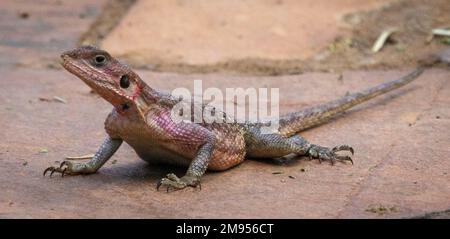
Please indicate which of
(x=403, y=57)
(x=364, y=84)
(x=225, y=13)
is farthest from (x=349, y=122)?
(x=225, y=13)

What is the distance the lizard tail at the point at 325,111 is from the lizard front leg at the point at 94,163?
136 centimetres

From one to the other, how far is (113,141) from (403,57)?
350 cm

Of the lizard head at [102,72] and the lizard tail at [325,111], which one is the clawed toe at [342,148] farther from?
the lizard head at [102,72]

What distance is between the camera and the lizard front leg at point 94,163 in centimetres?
518

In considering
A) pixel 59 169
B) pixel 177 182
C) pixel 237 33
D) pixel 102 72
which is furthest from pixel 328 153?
pixel 237 33

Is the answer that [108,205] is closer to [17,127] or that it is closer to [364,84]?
[17,127]

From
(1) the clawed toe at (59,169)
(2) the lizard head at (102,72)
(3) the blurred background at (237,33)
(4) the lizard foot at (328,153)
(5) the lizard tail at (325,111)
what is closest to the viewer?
(2) the lizard head at (102,72)

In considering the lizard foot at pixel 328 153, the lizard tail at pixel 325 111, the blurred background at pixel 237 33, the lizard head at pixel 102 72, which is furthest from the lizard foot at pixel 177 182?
the blurred background at pixel 237 33

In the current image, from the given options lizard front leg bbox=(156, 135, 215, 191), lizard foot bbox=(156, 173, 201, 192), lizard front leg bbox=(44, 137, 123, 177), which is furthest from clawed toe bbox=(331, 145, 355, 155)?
lizard front leg bbox=(44, 137, 123, 177)

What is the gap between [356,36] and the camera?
8203mm

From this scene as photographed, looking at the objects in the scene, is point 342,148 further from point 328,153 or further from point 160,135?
point 160,135

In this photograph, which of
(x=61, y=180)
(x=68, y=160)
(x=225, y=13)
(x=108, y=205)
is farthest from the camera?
(x=225, y=13)

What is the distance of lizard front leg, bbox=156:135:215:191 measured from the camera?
15.8ft

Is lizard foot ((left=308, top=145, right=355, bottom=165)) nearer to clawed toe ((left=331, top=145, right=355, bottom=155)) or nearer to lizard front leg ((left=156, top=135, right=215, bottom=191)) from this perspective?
clawed toe ((left=331, top=145, right=355, bottom=155))
